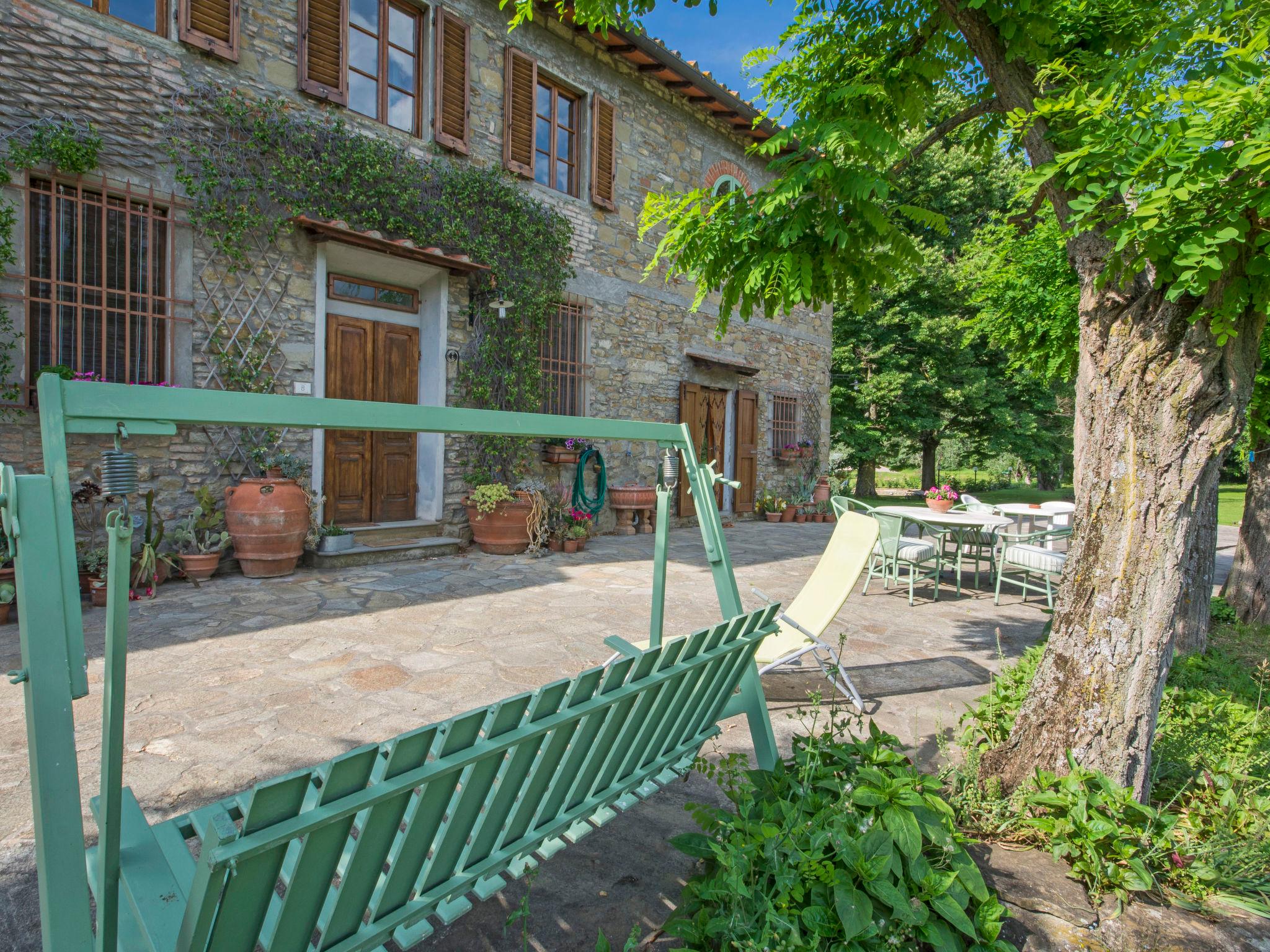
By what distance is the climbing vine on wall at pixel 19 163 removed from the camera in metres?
4.95

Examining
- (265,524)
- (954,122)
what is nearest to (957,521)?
(954,122)

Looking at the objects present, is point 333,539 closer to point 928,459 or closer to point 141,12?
point 141,12

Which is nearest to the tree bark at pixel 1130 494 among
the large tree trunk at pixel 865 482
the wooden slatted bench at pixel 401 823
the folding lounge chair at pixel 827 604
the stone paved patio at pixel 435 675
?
the stone paved patio at pixel 435 675

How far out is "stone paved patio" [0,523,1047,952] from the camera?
6.51 ft

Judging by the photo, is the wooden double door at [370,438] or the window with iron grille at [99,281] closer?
the window with iron grille at [99,281]

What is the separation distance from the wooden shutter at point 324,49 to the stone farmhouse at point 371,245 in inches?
0.7

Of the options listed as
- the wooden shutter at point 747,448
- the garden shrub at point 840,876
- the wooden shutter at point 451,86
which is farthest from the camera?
the wooden shutter at point 747,448

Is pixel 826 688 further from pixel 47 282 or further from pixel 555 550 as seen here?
pixel 47 282

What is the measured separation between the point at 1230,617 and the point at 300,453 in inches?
303

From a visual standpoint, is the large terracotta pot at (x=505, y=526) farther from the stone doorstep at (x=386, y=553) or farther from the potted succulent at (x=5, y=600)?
the potted succulent at (x=5, y=600)

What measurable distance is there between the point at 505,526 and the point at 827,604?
4.63m

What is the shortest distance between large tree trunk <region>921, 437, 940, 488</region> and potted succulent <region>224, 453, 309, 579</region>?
15315 mm

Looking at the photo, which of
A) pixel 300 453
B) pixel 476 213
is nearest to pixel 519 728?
pixel 300 453

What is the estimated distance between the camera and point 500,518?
748 centimetres
